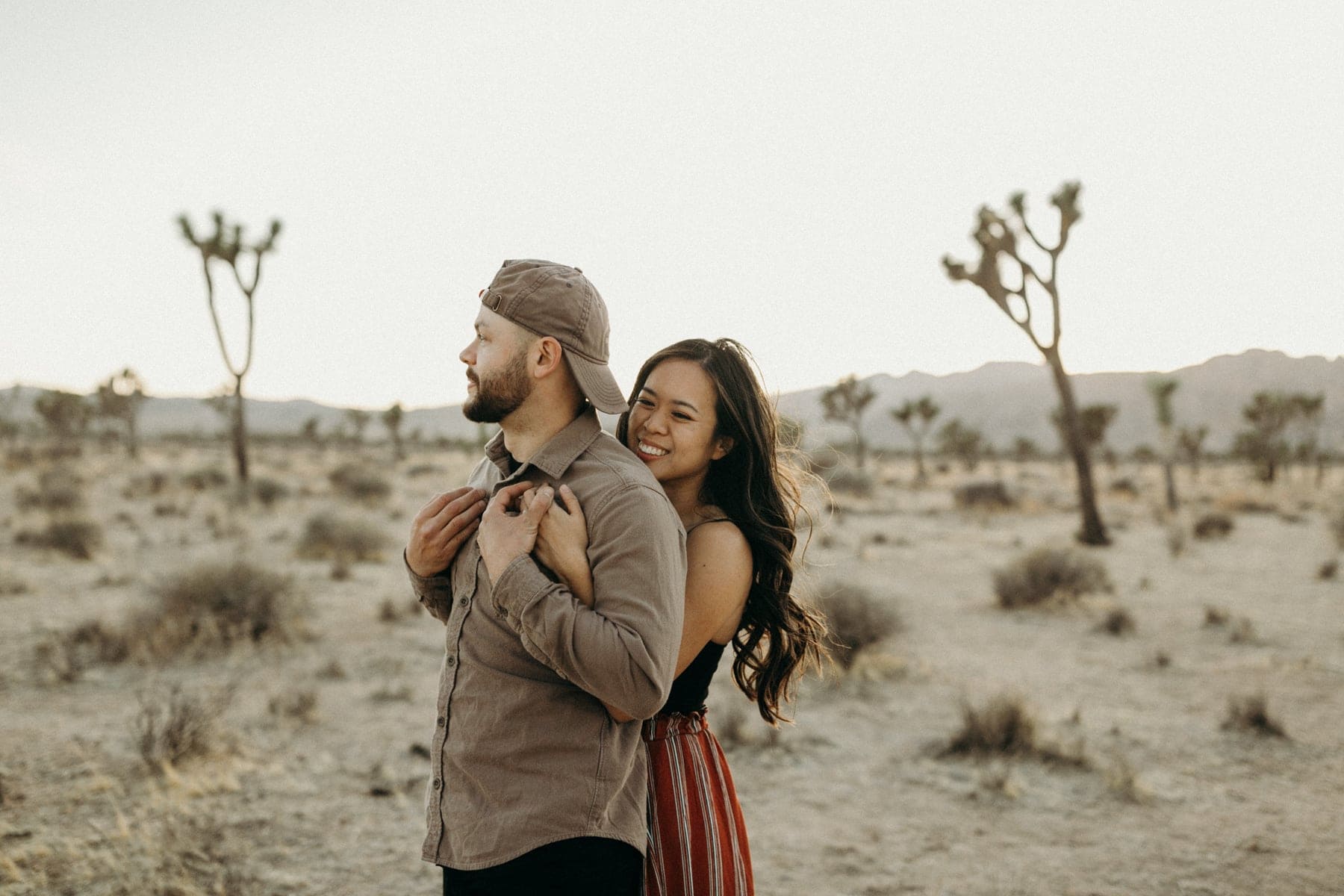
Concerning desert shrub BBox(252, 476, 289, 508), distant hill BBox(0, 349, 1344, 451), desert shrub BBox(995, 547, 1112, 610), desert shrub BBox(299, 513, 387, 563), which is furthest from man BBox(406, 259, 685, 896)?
distant hill BBox(0, 349, 1344, 451)

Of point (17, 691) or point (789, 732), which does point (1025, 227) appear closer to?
point (789, 732)

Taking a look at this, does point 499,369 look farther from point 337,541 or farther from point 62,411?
point 62,411

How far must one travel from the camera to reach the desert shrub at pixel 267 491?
1875cm

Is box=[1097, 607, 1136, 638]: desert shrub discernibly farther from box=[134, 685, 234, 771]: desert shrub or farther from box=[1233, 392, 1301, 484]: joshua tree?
box=[1233, 392, 1301, 484]: joshua tree

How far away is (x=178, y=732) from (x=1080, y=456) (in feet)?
47.6

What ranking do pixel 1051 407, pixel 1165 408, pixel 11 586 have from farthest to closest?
pixel 1051 407 < pixel 1165 408 < pixel 11 586

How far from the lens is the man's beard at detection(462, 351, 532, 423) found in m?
1.83

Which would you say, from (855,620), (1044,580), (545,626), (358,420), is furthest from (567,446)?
(358,420)

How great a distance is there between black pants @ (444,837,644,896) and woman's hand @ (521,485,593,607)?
0.50m

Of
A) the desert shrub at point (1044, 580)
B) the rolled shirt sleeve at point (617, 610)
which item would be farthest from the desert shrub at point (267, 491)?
the rolled shirt sleeve at point (617, 610)

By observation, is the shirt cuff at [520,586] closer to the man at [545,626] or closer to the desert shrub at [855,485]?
the man at [545,626]

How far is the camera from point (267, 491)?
1906 cm

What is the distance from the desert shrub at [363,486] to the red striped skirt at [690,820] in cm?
1975

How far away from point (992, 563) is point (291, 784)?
12069mm
